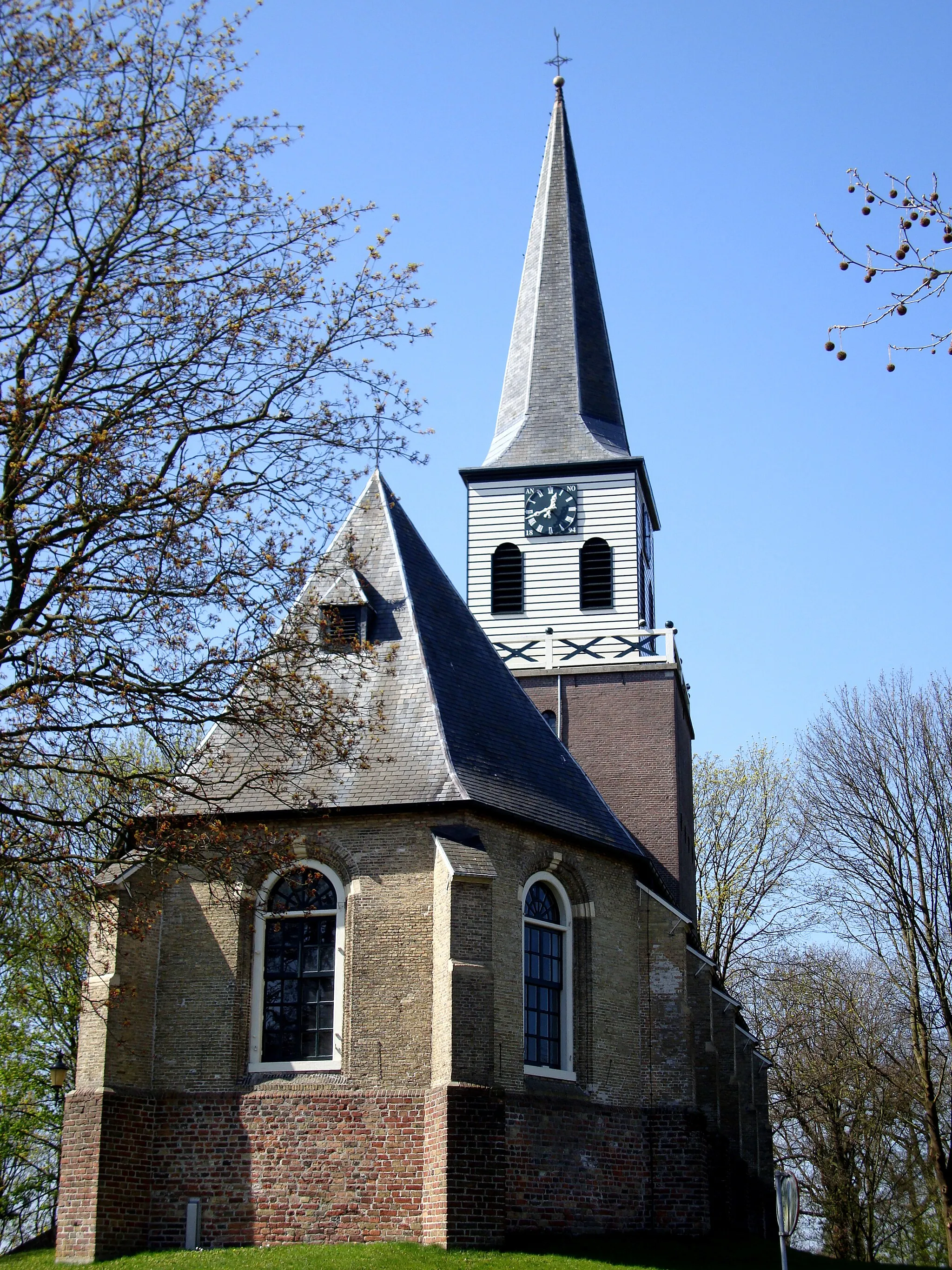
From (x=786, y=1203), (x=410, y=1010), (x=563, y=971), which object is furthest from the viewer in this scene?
(x=563, y=971)

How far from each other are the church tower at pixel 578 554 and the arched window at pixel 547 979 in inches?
227

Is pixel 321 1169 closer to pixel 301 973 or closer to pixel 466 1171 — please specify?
pixel 466 1171

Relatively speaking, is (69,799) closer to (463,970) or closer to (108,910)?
(108,910)

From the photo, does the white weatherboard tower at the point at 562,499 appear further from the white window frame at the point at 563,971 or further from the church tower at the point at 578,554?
the white window frame at the point at 563,971

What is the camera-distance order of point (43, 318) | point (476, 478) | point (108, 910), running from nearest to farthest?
point (43, 318)
point (108, 910)
point (476, 478)

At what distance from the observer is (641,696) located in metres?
→ 27.4

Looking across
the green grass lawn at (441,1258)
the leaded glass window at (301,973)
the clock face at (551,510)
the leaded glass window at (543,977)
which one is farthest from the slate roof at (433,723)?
the clock face at (551,510)

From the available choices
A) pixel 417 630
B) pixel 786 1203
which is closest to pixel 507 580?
pixel 417 630

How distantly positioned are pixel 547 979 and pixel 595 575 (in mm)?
11112

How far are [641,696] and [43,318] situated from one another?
691 inches

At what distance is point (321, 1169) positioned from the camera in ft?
57.8

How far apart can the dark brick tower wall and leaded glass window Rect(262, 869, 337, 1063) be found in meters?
8.79

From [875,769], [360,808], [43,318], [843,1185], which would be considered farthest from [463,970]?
[843,1185]

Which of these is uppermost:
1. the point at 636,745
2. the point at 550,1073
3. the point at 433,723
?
the point at 636,745
